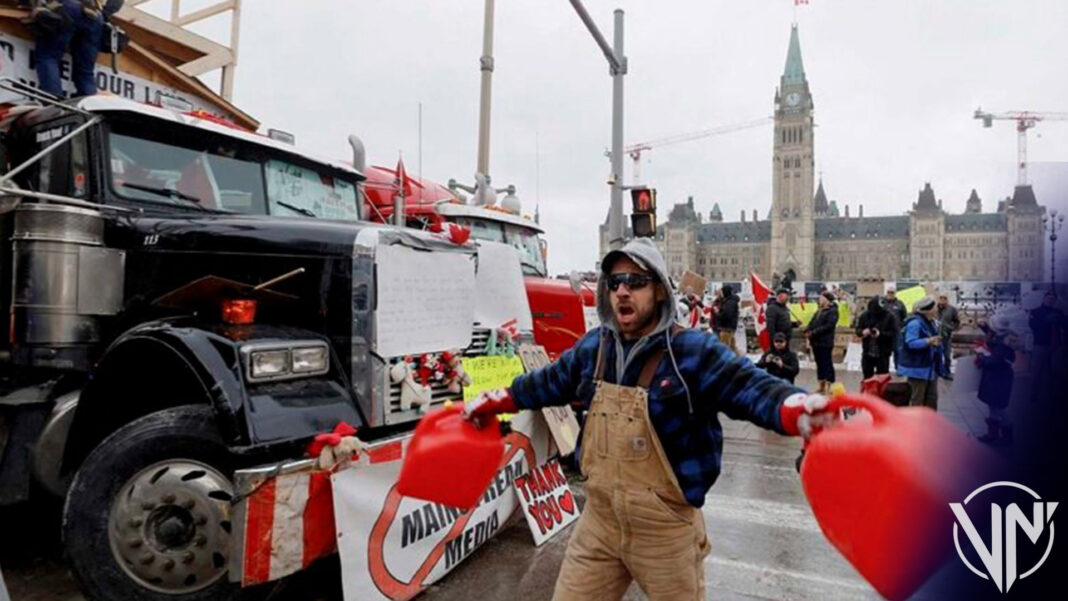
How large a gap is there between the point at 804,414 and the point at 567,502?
3.47 meters

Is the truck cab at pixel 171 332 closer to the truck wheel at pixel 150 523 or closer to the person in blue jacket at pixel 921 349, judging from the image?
the truck wheel at pixel 150 523

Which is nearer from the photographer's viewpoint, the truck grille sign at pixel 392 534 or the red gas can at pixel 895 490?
the red gas can at pixel 895 490

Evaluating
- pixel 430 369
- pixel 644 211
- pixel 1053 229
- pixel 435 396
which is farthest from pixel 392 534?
pixel 644 211

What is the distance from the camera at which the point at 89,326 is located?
402 cm

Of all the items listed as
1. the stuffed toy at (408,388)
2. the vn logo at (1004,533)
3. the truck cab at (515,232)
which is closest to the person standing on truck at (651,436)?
the vn logo at (1004,533)

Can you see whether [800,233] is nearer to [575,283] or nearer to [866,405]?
[575,283]

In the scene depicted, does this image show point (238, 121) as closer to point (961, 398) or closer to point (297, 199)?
point (297, 199)

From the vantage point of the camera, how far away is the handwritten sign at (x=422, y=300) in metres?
3.71

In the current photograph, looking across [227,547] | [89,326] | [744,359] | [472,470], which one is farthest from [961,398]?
[89,326]

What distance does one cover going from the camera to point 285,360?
340 cm

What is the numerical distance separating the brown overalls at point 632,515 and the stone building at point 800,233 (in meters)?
128

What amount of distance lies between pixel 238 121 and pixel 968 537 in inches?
296

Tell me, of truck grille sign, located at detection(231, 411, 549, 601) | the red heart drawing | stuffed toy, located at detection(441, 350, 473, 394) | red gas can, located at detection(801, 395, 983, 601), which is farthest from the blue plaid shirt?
the red heart drawing

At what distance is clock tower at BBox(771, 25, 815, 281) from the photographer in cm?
15238
